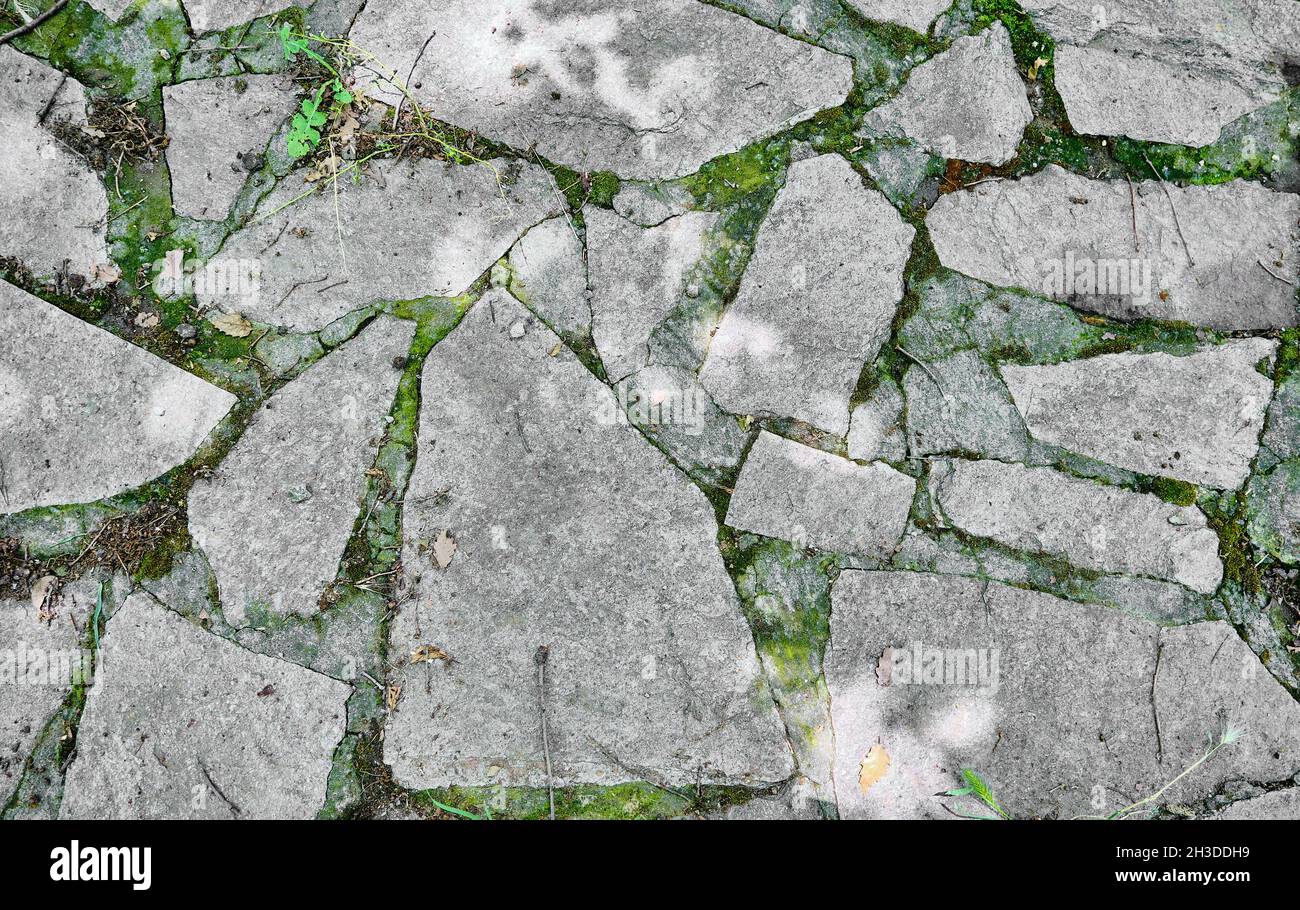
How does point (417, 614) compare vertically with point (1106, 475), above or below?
below

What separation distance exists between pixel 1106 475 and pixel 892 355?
Result: 876mm

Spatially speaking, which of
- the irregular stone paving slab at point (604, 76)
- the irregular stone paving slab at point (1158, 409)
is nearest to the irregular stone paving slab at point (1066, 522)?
the irregular stone paving slab at point (1158, 409)

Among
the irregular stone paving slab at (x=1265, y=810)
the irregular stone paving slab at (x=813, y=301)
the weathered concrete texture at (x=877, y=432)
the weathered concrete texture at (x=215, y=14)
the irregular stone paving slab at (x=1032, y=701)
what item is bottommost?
the irregular stone paving slab at (x=1265, y=810)

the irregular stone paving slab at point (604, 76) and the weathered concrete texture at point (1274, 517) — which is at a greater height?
the irregular stone paving slab at point (604, 76)

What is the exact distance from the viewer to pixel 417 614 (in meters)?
2.72

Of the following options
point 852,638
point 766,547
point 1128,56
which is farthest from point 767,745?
point 1128,56

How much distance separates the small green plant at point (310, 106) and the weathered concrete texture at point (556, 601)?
88 cm

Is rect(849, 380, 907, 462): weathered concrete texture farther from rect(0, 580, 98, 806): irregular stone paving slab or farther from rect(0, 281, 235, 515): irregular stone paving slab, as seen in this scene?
rect(0, 580, 98, 806): irregular stone paving slab

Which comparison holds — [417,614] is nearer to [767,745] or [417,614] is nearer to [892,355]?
[767,745]

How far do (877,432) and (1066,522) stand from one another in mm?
744

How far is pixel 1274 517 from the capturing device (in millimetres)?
2850

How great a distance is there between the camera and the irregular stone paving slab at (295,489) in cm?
271

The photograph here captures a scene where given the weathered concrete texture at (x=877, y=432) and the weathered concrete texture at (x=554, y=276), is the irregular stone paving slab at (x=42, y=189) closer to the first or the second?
the weathered concrete texture at (x=554, y=276)

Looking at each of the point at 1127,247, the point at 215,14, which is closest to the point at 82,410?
the point at 215,14
